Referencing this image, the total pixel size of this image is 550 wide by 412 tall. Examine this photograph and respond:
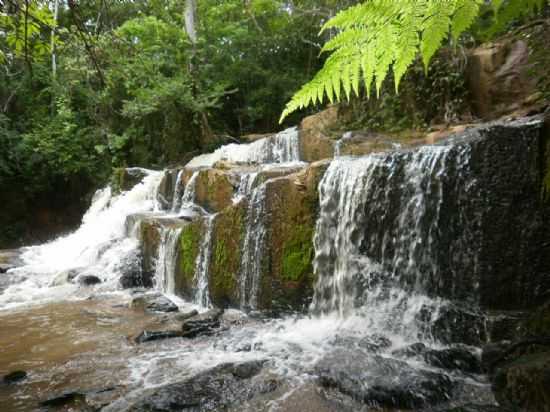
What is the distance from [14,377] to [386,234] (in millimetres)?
4416

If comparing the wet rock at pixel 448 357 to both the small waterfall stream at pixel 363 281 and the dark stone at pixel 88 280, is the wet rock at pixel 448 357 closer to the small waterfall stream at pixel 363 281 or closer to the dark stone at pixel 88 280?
the small waterfall stream at pixel 363 281

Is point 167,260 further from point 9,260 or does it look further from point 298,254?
point 9,260

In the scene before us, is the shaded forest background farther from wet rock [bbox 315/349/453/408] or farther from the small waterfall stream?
wet rock [bbox 315/349/453/408]

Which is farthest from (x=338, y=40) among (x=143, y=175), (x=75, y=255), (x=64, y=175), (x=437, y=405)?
(x=64, y=175)

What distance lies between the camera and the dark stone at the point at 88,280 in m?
8.41

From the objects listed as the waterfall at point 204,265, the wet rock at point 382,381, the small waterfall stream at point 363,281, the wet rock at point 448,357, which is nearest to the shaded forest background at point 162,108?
the waterfall at point 204,265

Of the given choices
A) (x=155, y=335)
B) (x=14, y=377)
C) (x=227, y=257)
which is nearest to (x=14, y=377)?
(x=14, y=377)

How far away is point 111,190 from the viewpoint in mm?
14070

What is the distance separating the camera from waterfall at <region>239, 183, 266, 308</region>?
6.05 metres

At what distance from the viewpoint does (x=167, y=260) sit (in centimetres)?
781

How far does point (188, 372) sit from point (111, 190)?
37.2 ft

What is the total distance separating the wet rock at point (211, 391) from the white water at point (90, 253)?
16.8 ft

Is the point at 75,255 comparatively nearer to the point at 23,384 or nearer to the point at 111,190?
the point at 111,190

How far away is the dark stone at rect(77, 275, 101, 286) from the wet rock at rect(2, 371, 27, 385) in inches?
178
